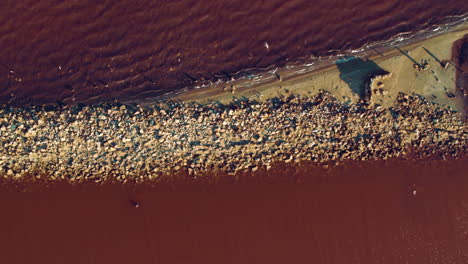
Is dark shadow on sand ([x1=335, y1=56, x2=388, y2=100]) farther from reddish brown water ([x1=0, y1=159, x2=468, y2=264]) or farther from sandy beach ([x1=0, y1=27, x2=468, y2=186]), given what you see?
reddish brown water ([x1=0, y1=159, x2=468, y2=264])

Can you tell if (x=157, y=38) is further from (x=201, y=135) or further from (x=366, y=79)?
(x=366, y=79)

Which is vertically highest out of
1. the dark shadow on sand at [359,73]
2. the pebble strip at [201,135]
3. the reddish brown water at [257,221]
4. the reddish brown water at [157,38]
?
the reddish brown water at [157,38]

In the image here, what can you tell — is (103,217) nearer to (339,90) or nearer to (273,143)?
(273,143)

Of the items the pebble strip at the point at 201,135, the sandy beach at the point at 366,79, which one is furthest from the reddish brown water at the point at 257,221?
the sandy beach at the point at 366,79

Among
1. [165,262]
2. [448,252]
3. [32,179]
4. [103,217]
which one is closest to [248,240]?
[165,262]

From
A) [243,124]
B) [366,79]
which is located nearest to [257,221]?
[243,124]

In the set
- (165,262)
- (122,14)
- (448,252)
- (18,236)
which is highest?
(122,14)

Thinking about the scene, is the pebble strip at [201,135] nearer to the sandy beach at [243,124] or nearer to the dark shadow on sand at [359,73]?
the sandy beach at [243,124]
